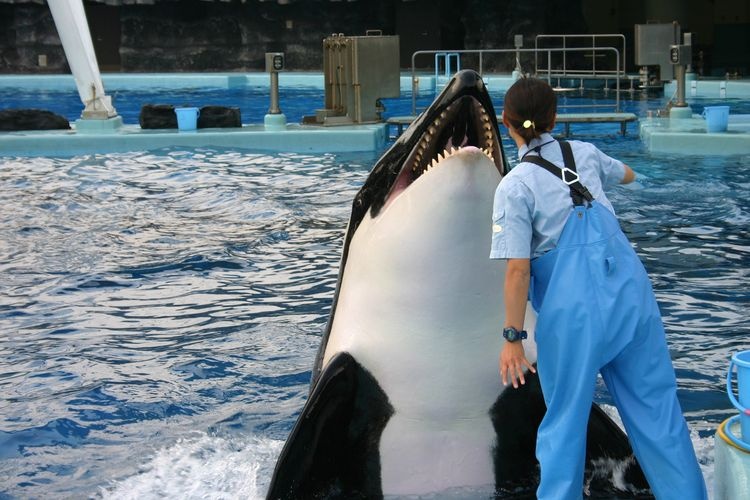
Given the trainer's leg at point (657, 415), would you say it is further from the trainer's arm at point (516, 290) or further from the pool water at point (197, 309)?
the pool water at point (197, 309)

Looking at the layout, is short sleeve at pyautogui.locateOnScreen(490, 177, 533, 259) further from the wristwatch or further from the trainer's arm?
the wristwatch

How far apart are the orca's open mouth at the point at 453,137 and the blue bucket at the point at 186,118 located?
36.2 ft

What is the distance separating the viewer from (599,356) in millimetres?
2822

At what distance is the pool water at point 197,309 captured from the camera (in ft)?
13.9

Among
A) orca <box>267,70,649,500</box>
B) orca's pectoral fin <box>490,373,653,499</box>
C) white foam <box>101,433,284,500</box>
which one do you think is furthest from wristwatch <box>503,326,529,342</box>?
white foam <box>101,433,284,500</box>

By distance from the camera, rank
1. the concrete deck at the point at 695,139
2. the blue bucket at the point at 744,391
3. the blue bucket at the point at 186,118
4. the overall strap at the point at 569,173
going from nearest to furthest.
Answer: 1. the blue bucket at the point at 744,391
2. the overall strap at the point at 569,173
3. the concrete deck at the point at 695,139
4. the blue bucket at the point at 186,118

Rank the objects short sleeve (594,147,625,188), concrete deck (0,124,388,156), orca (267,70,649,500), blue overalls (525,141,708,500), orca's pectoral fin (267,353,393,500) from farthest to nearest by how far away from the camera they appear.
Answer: concrete deck (0,124,388,156)
orca's pectoral fin (267,353,393,500)
orca (267,70,649,500)
short sleeve (594,147,625,188)
blue overalls (525,141,708,500)

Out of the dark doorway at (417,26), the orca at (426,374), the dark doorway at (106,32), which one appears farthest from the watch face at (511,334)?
the dark doorway at (106,32)

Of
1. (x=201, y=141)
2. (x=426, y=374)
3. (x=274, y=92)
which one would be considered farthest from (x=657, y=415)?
(x=274, y=92)

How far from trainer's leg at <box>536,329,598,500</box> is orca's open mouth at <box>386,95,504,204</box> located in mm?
620

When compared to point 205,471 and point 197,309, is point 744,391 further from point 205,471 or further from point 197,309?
point 197,309

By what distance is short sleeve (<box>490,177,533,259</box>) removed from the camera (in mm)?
2865

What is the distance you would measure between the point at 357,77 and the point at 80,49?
3.46 m

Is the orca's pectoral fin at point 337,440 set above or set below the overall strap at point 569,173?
below
